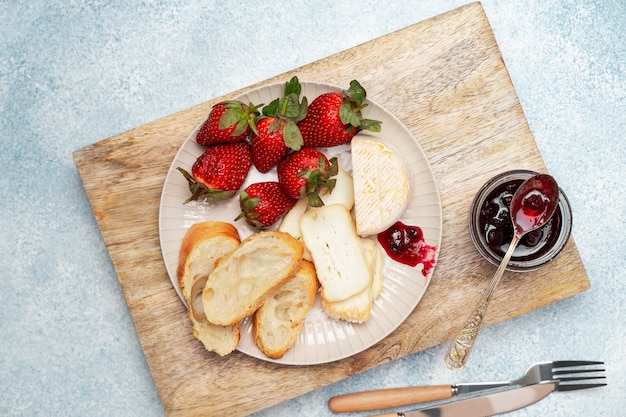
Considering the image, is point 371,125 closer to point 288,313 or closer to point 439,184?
point 439,184

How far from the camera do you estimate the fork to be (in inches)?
84.3

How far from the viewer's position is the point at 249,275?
1955 millimetres

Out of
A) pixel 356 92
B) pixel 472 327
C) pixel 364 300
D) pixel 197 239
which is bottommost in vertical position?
pixel 472 327

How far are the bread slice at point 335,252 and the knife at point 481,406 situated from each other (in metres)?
0.49

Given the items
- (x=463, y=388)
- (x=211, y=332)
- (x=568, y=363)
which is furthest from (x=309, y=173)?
(x=568, y=363)

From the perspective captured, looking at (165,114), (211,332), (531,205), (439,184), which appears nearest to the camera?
(531,205)

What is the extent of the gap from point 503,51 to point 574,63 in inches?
10.9

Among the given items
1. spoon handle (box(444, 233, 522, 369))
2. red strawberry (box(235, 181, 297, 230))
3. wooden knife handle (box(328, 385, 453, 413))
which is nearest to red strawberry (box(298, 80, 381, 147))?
red strawberry (box(235, 181, 297, 230))

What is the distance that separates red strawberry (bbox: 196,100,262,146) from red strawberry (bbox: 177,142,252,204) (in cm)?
3

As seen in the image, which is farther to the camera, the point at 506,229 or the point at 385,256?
the point at 385,256

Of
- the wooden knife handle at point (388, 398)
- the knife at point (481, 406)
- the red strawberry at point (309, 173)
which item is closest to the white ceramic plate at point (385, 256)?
the red strawberry at point (309, 173)

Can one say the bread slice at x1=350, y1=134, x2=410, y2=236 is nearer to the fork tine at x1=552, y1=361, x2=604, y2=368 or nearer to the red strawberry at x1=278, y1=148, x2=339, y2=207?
the red strawberry at x1=278, y1=148, x2=339, y2=207

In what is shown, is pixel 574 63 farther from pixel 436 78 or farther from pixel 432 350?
pixel 432 350

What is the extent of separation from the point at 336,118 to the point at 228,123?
1.10ft
